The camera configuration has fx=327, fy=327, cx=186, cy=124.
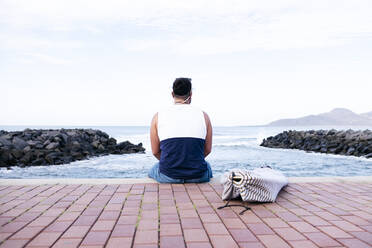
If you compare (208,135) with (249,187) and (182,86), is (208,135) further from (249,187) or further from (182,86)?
(249,187)

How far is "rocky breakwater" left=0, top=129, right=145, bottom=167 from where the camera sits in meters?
12.0

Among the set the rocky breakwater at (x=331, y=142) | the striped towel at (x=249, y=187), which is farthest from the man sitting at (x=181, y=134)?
the rocky breakwater at (x=331, y=142)

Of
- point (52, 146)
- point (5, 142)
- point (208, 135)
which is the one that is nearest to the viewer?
point (208, 135)

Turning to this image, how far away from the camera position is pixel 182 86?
3957mm

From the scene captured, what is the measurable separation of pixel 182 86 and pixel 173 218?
166cm

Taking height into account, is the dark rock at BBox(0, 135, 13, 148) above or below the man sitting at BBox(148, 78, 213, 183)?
below

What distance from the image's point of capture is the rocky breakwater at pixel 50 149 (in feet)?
39.4

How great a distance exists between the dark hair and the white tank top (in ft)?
0.56

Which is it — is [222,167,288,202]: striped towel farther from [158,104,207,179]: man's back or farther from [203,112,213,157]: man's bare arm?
[203,112,213,157]: man's bare arm

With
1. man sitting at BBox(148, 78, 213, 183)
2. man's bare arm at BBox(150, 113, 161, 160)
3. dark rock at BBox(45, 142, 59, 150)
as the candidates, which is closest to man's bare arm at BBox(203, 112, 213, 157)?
man sitting at BBox(148, 78, 213, 183)

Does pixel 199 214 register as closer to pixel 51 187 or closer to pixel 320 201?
pixel 320 201

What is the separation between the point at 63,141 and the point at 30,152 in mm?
2528

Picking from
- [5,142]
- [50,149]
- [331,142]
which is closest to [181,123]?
[50,149]

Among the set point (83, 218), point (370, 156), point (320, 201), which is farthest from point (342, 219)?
point (370, 156)
